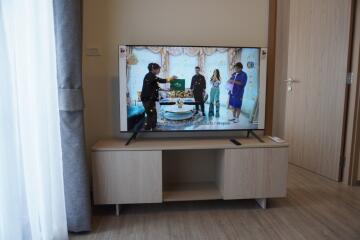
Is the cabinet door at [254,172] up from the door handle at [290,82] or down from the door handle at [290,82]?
down

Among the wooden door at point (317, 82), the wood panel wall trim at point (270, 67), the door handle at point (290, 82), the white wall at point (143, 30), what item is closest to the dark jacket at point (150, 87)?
the white wall at point (143, 30)

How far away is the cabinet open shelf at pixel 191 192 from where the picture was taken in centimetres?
235

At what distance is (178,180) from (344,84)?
2.07m

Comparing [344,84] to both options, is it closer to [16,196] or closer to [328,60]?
[328,60]

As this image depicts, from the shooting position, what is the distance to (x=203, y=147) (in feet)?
7.39

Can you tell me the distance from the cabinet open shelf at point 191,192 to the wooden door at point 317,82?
1522mm

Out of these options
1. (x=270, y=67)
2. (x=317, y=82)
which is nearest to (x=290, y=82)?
(x=317, y=82)

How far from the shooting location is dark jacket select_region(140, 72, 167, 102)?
230cm

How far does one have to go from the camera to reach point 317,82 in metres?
3.26

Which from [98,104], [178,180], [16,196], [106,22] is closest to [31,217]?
[16,196]

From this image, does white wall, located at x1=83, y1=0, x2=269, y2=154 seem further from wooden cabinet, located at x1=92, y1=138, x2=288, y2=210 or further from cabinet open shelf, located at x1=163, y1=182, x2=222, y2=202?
cabinet open shelf, located at x1=163, y1=182, x2=222, y2=202

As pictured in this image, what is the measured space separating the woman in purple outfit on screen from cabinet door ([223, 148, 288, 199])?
14.5 inches

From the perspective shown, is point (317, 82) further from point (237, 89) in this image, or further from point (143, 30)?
point (143, 30)

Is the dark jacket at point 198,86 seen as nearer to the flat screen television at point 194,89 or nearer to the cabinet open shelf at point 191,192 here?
the flat screen television at point 194,89
